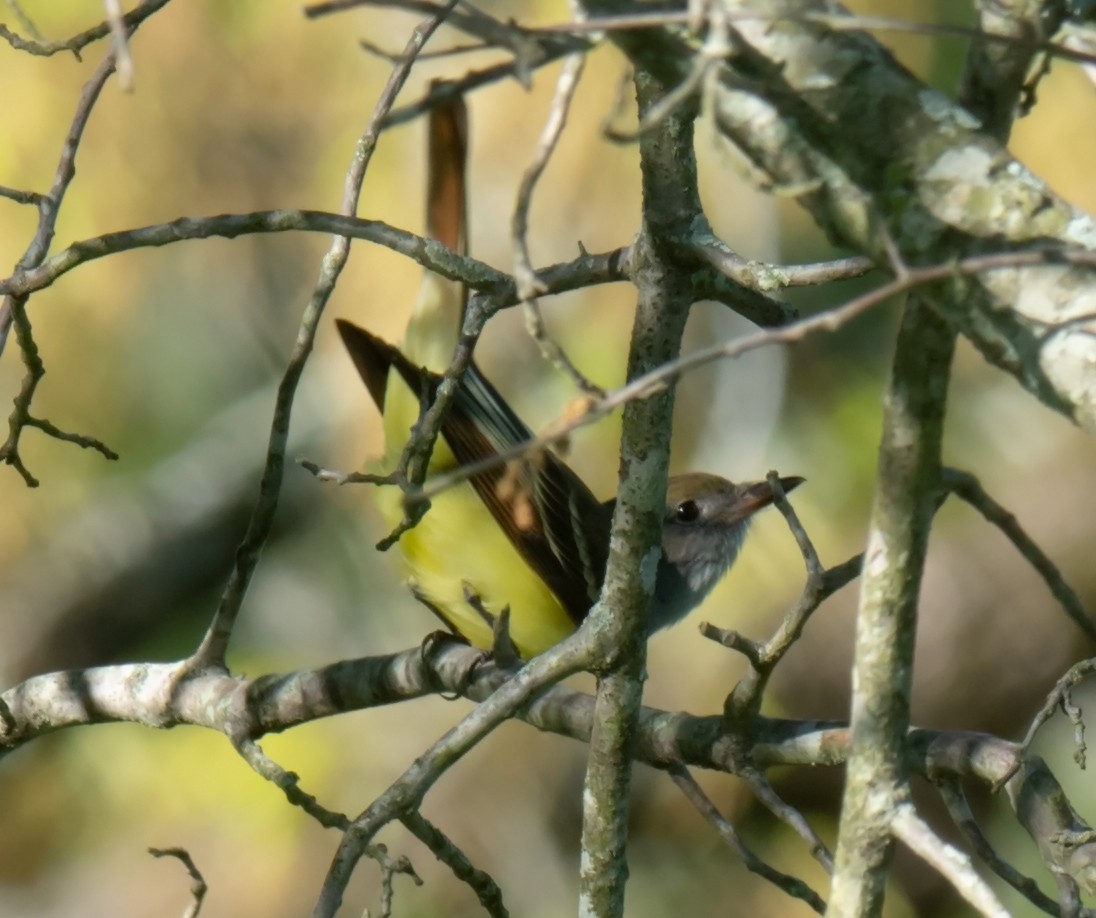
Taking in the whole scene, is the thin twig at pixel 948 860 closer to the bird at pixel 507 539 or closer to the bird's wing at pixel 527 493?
the bird's wing at pixel 527 493

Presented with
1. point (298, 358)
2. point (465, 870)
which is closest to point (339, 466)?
point (298, 358)

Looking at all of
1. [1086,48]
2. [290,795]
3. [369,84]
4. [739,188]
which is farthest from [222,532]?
[1086,48]

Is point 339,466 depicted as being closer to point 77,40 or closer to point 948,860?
point 77,40

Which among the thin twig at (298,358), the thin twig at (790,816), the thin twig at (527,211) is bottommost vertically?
the thin twig at (790,816)

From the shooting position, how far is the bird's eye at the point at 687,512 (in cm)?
490

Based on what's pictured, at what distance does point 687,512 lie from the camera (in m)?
4.92

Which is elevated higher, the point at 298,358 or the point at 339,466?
the point at 339,466

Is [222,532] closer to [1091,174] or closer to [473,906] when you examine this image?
[473,906]

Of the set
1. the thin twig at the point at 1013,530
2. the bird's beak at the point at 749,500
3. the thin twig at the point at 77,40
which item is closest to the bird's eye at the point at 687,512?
the bird's beak at the point at 749,500

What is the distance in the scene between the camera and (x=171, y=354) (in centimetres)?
801

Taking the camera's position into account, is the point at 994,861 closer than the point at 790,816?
Yes

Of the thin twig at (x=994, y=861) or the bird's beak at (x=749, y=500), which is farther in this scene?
the bird's beak at (x=749, y=500)

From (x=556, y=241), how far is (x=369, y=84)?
169 centimetres

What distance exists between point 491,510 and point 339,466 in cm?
278
